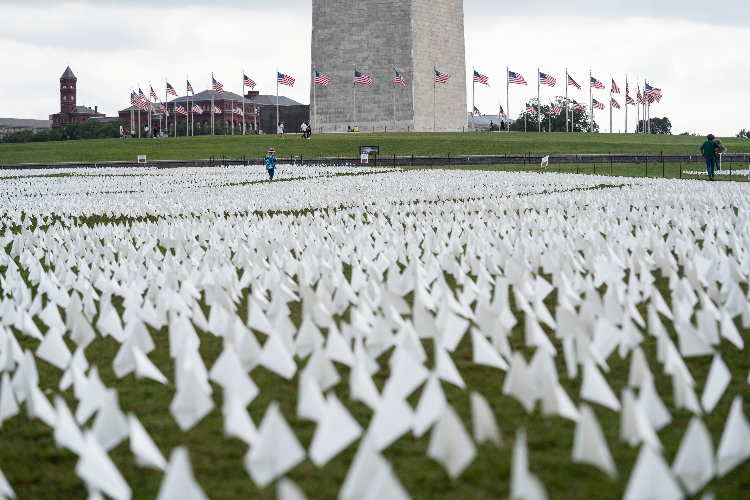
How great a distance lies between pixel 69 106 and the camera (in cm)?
14050

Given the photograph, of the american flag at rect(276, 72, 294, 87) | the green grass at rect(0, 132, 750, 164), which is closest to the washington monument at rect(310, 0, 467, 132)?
the green grass at rect(0, 132, 750, 164)

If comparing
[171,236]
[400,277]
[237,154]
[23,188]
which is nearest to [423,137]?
[237,154]

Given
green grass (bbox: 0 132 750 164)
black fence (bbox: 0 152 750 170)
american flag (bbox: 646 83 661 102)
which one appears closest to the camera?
black fence (bbox: 0 152 750 170)

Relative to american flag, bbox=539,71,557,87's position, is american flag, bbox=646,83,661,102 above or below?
below

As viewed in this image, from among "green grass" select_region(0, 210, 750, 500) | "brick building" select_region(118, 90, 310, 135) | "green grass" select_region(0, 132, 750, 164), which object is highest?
"brick building" select_region(118, 90, 310, 135)

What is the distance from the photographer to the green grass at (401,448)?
3.23 m

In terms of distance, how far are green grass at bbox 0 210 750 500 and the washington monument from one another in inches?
2451

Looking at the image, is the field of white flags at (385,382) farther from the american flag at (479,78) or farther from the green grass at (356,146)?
the american flag at (479,78)

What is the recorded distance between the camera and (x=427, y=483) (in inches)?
128

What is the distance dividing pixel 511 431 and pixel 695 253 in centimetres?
470

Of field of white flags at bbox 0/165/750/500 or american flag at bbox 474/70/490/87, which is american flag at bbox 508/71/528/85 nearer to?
american flag at bbox 474/70/490/87

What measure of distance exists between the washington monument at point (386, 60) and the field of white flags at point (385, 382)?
191 feet

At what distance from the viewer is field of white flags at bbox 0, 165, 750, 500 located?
314 centimetres

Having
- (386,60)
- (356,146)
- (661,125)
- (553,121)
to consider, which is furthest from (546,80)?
(661,125)
